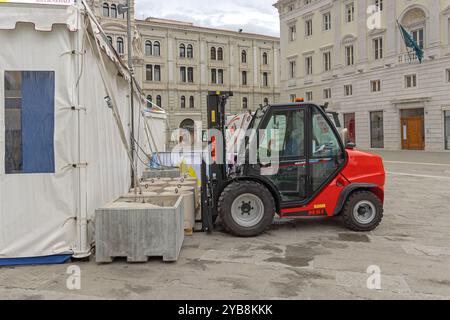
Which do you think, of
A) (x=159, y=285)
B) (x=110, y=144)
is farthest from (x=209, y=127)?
(x=159, y=285)

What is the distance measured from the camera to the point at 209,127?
25.5ft

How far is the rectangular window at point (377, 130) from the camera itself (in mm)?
36969

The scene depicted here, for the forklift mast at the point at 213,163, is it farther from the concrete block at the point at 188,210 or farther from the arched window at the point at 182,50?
the arched window at the point at 182,50

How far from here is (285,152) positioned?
7625 millimetres

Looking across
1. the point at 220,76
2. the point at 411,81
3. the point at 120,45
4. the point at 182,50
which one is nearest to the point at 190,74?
the point at 182,50

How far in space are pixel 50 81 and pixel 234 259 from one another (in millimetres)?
3499

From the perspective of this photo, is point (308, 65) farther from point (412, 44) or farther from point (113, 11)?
point (113, 11)

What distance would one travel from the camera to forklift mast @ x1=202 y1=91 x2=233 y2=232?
7.64 metres

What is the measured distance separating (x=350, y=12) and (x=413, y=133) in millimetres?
12980

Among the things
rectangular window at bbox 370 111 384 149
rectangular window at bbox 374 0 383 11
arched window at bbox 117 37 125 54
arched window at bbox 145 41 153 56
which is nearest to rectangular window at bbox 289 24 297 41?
rectangular window at bbox 374 0 383 11

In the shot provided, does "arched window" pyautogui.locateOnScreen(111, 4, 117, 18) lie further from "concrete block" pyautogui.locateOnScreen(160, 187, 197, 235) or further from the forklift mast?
"concrete block" pyautogui.locateOnScreen(160, 187, 197, 235)

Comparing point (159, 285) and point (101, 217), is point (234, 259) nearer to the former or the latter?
point (159, 285)

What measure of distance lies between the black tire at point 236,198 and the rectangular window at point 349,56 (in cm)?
3516

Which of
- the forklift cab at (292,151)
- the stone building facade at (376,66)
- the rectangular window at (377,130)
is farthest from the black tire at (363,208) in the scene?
the rectangular window at (377,130)
